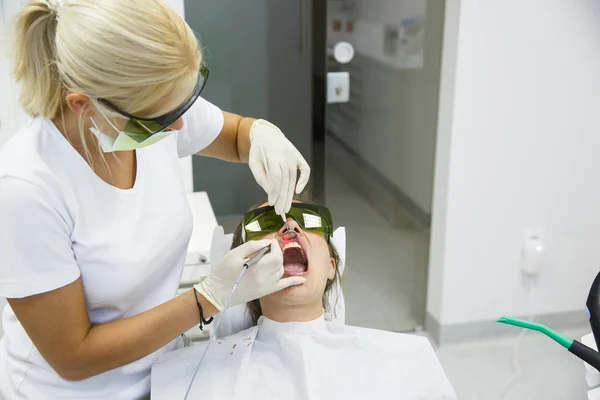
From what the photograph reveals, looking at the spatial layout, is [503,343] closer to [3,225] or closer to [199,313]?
[199,313]

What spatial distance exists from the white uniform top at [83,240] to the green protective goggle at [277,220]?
0.74ft

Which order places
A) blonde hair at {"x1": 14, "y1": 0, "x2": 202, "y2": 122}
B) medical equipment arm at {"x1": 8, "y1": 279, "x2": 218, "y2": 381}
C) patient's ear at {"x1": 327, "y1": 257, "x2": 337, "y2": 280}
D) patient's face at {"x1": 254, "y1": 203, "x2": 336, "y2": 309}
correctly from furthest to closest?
patient's ear at {"x1": 327, "y1": 257, "x2": 337, "y2": 280} < patient's face at {"x1": 254, "y1": 203, "x2": 336, "y2": 309} < medical equipment arm at {"x1": 8, "y1": 279, "x2": 218, "y2": 381} < blonde hair at {"x1": 14, "y1": 0, "x2": 202, "y2": 122}

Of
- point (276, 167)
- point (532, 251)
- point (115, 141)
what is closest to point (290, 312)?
point (276, 167)

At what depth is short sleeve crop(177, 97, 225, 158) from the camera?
1426 mm

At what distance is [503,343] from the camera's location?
103 inches

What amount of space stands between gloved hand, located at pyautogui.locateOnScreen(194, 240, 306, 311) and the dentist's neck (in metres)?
0.21

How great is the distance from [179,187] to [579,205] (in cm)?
185

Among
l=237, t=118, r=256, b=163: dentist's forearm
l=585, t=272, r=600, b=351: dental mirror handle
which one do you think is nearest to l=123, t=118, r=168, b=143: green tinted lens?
l=237, t=118, r=256, b=163: dentist's forearm

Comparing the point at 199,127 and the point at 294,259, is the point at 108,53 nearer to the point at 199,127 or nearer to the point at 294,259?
the point at 199,127

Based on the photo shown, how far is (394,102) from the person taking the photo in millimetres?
2553

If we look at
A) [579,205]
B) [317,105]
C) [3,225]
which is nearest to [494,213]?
[579,205]

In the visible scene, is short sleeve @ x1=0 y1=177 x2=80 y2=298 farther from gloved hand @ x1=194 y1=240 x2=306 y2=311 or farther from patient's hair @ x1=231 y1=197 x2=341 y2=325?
patient's hair @ x1=231 y1=197 x2=341 y2=325

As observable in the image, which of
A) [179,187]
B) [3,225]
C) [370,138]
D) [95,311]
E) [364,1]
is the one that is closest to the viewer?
[3,225]

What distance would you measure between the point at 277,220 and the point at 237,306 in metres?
0.27
